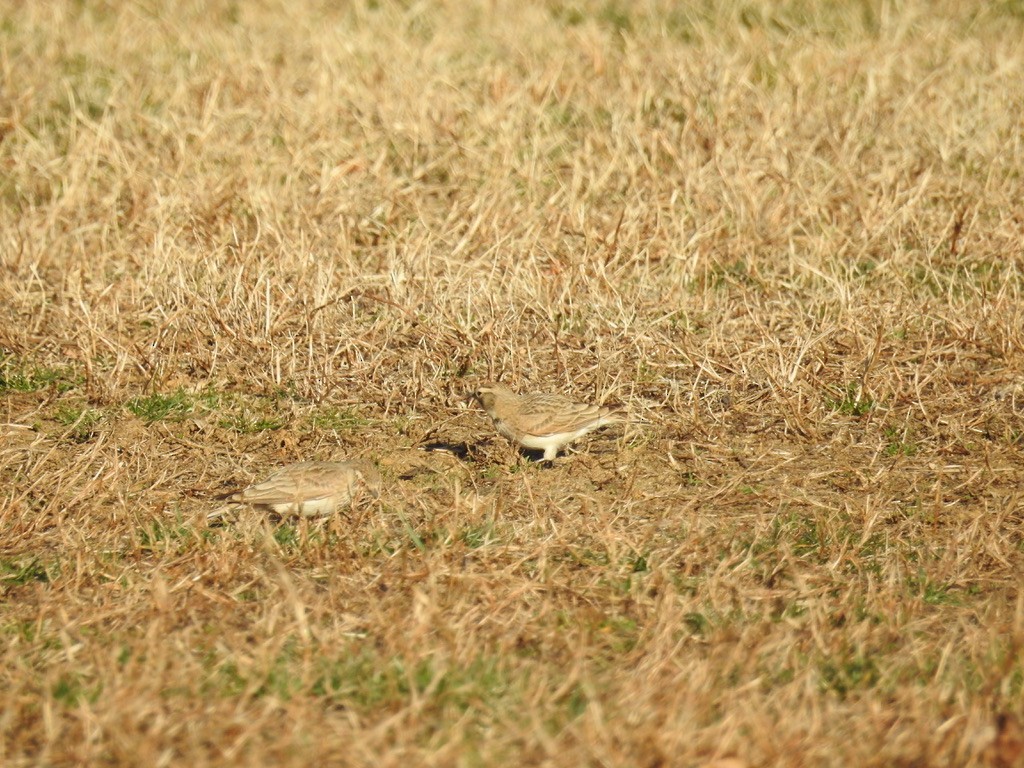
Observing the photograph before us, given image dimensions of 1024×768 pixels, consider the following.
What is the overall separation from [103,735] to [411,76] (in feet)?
23.6

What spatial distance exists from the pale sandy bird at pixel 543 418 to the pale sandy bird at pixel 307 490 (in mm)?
693

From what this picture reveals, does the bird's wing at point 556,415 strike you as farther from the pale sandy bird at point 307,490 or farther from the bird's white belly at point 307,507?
the bird's white belly at point 307,507

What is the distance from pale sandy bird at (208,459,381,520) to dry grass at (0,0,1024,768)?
0.12 m

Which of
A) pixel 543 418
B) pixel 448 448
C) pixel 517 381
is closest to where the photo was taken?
pixel 543 418

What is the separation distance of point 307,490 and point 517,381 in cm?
171

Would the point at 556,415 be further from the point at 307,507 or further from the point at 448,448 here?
the point at 307,507

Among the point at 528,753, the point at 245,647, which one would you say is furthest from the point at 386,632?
the point at 528,753

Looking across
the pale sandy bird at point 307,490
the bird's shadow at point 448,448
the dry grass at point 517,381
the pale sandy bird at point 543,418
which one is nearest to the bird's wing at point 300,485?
the pale sandy bird at point 307,490

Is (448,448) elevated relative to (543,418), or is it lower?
lower

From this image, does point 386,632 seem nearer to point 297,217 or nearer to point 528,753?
point 528,753

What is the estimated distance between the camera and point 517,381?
7281 millimetres

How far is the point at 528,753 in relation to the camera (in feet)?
14.1

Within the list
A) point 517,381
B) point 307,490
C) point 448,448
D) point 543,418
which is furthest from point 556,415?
point 307,490

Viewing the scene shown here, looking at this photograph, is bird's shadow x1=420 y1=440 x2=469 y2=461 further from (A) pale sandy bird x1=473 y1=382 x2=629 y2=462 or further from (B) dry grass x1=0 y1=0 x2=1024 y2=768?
(A) pale sandy bird x1=473 y1=382 x2=629 y2=462
